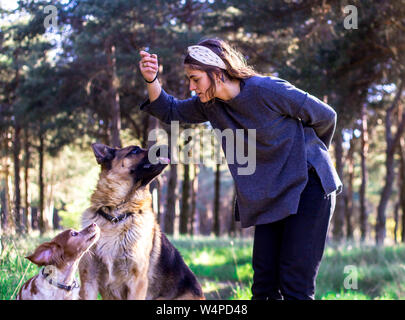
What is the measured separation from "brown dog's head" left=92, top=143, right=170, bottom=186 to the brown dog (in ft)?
3.80

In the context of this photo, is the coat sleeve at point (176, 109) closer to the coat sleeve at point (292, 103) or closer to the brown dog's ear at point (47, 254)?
the coat sleeve at point (292, 103)

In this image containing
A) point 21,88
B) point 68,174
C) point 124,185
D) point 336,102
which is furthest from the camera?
point 68,174

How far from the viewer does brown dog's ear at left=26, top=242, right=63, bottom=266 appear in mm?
3270

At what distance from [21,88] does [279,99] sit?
698 inches

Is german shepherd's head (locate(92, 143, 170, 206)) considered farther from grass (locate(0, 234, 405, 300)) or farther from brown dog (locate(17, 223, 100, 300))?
grass (locate(0, 234, 405, 300))

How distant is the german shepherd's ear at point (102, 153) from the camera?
465 centimetres

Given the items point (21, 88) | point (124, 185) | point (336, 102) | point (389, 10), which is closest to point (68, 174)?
point (21, 88)

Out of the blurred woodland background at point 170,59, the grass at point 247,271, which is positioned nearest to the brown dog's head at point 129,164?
the grass at point 247,271

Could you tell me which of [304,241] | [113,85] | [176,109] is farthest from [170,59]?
[304,241]

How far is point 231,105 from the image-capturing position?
3.29 m

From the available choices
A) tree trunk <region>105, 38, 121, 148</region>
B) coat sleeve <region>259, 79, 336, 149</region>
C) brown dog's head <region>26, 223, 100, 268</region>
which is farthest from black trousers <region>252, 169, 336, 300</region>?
tree trunk <region>105, 38, 121, 148</region>

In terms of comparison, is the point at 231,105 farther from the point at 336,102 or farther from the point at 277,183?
the point at 336,102

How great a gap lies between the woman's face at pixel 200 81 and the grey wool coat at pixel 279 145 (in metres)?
0.20

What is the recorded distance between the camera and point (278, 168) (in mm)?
3154
